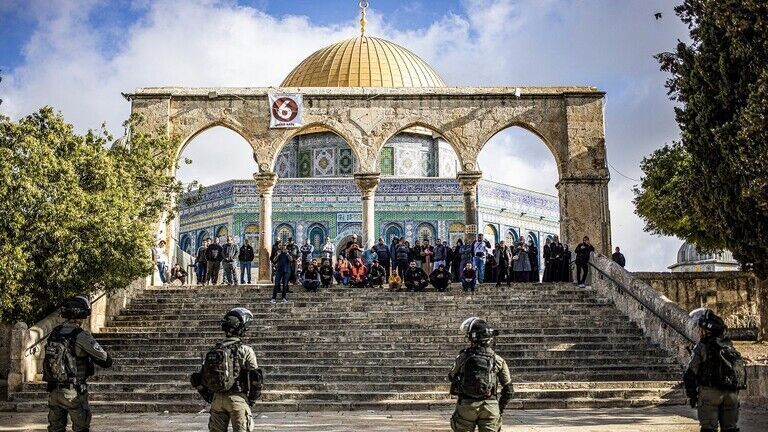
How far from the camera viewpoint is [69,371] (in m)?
7.65

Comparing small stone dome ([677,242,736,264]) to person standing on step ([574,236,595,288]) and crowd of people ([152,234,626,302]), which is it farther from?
person standing on step ([574,236,595,288])

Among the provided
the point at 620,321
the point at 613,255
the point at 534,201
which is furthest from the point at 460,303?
the point at 534,201

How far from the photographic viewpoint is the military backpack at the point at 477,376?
6.66 metres

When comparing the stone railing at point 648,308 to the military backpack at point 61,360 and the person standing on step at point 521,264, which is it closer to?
the person standing on step at point 521,264

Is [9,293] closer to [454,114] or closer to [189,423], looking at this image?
[189,423]

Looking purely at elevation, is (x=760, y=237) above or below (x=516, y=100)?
below

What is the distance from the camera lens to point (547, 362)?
14.2 m

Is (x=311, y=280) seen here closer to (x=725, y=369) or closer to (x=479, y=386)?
(x=725, y=369)

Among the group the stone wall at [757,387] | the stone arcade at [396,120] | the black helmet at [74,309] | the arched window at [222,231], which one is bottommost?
the stone wall at [757,387]

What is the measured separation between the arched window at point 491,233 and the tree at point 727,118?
24721 mm

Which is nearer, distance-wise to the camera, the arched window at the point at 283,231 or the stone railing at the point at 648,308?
the stone railing at the point at 648,308

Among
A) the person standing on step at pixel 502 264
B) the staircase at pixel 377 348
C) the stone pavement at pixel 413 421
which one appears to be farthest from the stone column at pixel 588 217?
the stone pavement at pixel 413 421

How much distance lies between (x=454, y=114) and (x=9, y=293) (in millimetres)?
12358

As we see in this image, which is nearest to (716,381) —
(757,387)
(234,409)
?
(234,409)
